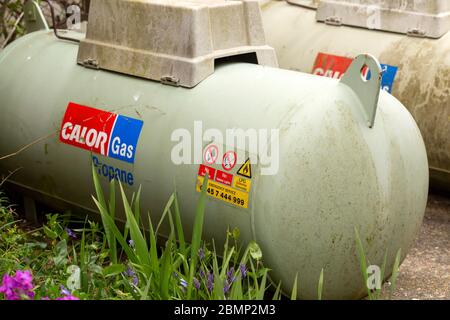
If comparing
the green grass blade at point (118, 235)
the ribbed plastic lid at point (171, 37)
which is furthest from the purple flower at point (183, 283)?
the ribbed plastic lid at point (171, 37)

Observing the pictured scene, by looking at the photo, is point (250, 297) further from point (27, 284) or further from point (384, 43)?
point (384, 43)

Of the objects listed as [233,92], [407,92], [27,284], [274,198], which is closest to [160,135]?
[233,92]

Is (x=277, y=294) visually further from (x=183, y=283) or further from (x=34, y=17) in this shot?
(x=34, y=17)

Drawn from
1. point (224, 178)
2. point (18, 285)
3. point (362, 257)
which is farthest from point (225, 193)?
point (18, 285)

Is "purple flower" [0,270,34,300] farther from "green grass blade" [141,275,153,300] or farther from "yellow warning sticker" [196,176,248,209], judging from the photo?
"yellow warning sticker" [196,176,248,209]

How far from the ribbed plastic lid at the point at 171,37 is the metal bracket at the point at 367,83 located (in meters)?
0.58

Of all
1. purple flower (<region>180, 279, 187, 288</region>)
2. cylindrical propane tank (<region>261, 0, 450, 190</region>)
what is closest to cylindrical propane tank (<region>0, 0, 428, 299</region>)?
purple flower (<region>180, 279, 187, 288</region>)

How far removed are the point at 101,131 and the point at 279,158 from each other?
866 mm

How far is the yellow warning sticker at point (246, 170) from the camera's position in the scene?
9.95 ft

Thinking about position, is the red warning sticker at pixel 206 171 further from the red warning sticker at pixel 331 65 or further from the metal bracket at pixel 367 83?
the red warning sticker at pixel 331 65

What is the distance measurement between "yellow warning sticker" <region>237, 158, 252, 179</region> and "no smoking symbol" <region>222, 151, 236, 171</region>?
0.04 meters

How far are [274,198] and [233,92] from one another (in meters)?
0.49

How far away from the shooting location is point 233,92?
325 cm
